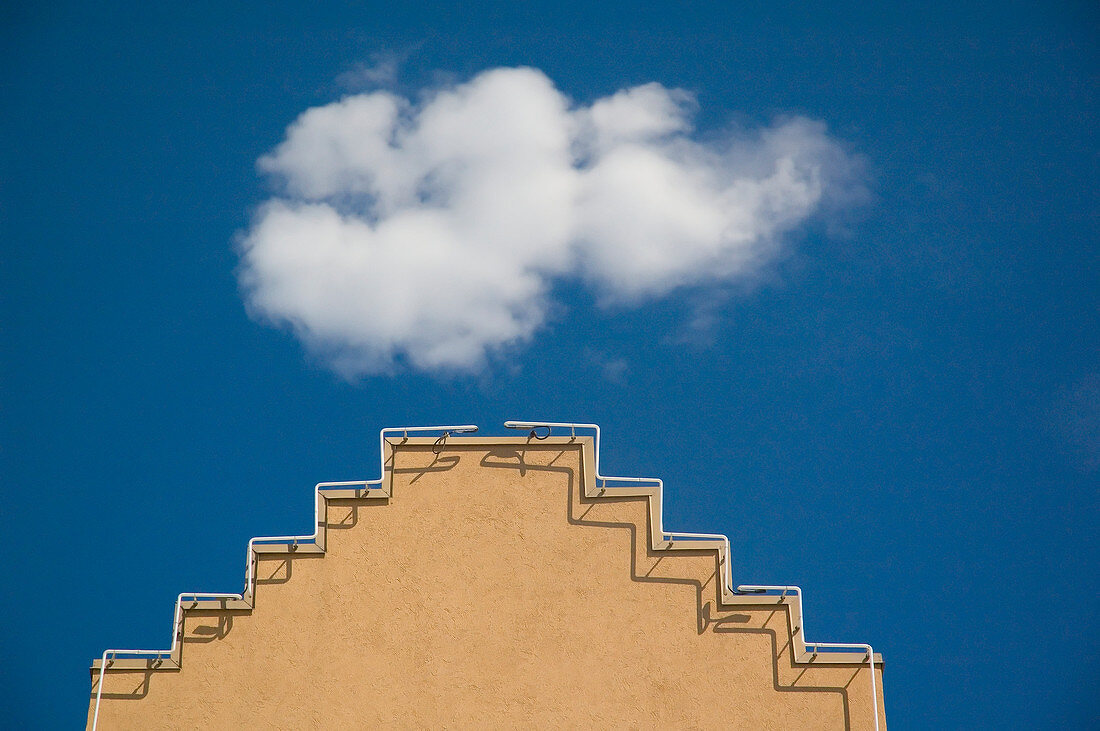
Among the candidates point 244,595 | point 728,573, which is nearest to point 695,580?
point 728,573

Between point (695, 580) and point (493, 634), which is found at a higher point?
point (695, 580)

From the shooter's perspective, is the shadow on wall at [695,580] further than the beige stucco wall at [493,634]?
No

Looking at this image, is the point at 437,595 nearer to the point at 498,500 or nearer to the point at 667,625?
the point at 498,500

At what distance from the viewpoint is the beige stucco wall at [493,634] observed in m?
26.2

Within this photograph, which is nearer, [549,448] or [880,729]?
[880,729]

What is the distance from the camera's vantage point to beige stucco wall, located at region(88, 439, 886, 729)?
26.2 m

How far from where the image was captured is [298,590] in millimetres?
26906

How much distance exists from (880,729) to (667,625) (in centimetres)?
490

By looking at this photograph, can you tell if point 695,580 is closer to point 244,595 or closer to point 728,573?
point 728,573

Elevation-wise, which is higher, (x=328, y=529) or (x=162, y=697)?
(x=328, y=529)

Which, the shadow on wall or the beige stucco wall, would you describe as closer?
the shadow on wall

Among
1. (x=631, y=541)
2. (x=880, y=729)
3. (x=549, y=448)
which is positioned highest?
(x=549, y=448)

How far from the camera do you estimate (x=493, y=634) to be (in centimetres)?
2669

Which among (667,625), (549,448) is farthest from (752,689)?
(549,448)
